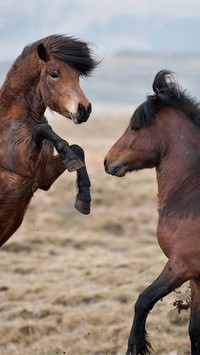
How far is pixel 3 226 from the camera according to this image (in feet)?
31.2

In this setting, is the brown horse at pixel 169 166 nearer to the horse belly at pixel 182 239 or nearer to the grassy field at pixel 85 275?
the horse belly at pixel 182 239

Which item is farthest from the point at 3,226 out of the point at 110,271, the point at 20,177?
the point at 110,271

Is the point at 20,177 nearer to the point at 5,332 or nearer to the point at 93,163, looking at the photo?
the point at 5,332

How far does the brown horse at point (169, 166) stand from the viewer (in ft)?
27.3

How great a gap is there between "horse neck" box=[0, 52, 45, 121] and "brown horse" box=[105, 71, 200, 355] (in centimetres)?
103

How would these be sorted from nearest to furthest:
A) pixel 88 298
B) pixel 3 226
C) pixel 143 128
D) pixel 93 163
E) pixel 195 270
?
1. pixel 195 270
2. pixel 143 128
3. pixel 3 226
4. pixel 88 298
5. pixel 93 163

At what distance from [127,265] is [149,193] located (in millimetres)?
11537

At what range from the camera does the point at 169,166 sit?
8.77 m

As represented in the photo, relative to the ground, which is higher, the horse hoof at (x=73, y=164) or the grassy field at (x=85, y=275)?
the horse hoof at (x=73, y=164)

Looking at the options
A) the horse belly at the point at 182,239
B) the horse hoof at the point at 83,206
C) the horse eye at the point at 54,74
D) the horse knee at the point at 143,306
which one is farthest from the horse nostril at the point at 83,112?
the horse knee at the point at 143,306

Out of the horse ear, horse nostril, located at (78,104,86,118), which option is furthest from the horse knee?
the horse ear

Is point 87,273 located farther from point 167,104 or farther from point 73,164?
point 167,104

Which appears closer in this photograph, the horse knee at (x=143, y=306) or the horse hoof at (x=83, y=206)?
the horse knee at (x=143, y=306)

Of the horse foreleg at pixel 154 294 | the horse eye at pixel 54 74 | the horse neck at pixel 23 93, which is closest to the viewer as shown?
the horse foreleg at pixel 154 294
